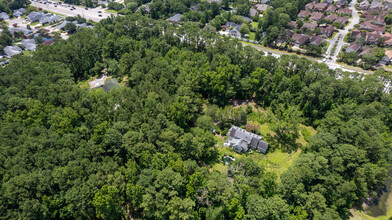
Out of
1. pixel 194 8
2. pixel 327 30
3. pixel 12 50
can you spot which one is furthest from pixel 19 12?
pixel 327 30

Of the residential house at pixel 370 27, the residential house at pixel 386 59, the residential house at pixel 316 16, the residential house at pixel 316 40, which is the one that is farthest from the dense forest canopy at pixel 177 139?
the residential house at pixel 316 16

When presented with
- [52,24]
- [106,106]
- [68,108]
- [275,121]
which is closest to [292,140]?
[275,121]

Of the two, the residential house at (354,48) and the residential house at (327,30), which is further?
the residential house at (327,30)

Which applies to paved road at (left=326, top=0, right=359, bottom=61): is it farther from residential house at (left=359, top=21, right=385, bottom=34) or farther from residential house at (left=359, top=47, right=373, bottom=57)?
residential house at (left=359, top=47, right=373, bottom=57)

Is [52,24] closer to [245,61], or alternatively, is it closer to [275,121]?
[245,61]

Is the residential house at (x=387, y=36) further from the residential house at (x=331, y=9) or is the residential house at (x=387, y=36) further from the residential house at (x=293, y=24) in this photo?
the residential house at (x=293, y=24)

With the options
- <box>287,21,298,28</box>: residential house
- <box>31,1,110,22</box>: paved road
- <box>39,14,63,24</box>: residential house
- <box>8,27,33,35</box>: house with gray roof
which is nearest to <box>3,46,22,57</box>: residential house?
<box>8,27,33,35</box>: house with gray roof
